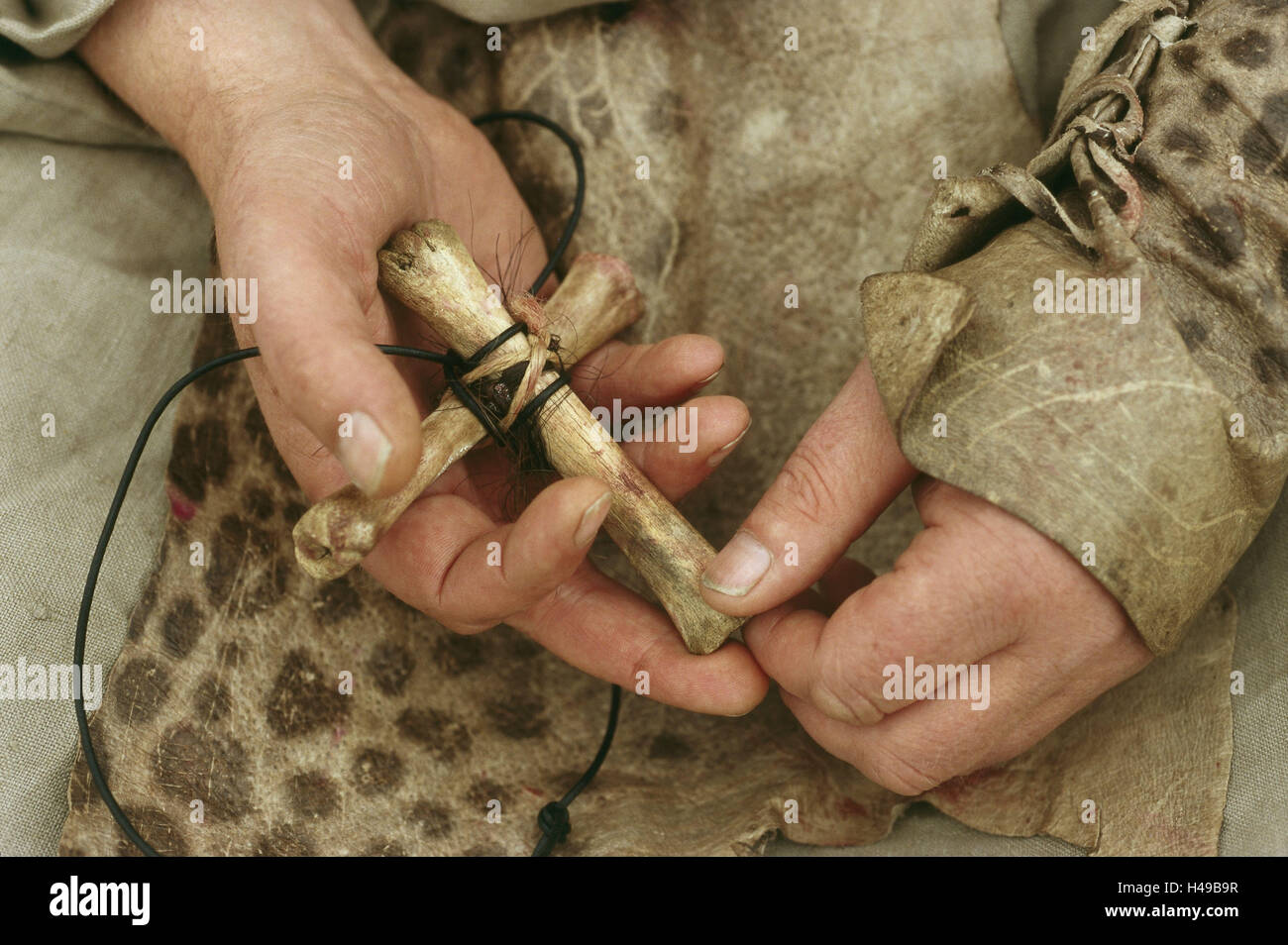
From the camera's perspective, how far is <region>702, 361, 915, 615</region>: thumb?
87cm

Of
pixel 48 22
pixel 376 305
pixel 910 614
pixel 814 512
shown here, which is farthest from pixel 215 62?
pixel 910 614

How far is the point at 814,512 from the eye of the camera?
0.89 metres

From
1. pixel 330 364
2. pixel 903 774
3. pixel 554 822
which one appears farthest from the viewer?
pixel 554 822

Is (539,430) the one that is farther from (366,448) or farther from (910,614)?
(910,614)

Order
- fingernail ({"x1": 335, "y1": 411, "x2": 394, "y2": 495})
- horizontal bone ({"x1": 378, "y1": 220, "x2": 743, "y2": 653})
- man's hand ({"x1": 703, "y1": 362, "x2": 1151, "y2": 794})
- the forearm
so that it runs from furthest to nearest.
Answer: the forearm, horizontal bone ({"x1": 378, "y1": 220, "x2": 743, "y2": 653}), man's hand ({"x1": 703, "y1": 362, "x2": 1151, "y2": 794}), fingernail ({"x1": 335, "y1": 411, "x2": 394, "y2": 495})

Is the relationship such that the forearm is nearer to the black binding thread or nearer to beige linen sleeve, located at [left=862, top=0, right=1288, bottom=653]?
the black binding thread

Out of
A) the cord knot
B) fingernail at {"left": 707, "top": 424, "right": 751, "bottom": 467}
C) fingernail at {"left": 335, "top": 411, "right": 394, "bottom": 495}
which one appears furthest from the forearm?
the cord knot

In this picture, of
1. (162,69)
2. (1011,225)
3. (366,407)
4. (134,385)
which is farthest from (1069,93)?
(134,385)

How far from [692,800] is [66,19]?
3.51 ft

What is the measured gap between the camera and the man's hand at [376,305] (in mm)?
721

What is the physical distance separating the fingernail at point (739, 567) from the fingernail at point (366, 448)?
1.03 feet

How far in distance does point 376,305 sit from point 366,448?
0.30 meters

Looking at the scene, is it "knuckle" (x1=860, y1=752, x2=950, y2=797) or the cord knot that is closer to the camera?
"knuckle" (x1=860, y1=752, x2=950, y2=797)

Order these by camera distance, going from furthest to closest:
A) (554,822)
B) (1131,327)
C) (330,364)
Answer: (554,822) → (1131,327) → (330,364)
